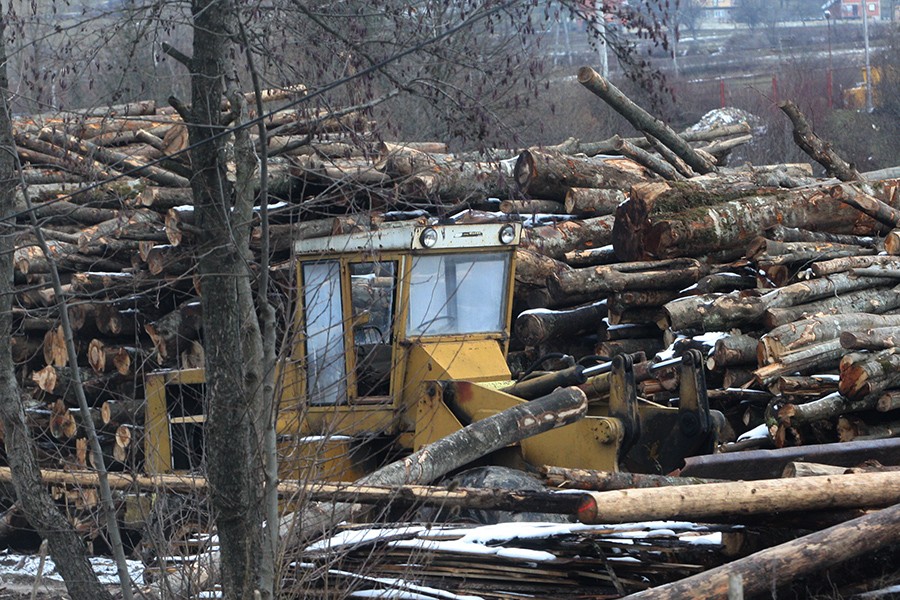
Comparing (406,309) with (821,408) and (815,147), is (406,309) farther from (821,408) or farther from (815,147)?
(815,147)

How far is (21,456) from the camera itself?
751 cm

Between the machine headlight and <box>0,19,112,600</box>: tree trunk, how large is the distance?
271 cm

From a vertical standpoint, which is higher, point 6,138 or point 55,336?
point 6,138

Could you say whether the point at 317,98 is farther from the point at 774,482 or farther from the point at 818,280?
the point at 818,280

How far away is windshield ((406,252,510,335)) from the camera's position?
350 inches

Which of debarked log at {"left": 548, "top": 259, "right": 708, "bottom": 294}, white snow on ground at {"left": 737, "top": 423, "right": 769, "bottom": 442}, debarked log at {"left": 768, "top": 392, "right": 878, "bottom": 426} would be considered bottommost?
white snow on ground at {"left": 737, "top": 423, "right": 769, "bottom": 442}

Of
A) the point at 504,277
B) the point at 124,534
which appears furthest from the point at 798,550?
the point at 124,534

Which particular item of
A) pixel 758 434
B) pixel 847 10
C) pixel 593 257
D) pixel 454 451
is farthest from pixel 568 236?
pixel 847 10

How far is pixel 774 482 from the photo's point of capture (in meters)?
6.28

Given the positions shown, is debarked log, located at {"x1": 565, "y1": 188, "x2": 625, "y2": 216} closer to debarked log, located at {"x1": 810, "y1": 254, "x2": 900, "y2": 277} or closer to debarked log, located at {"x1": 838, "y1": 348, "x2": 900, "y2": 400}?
debarked log, located at {"x1": 810, "y1": 254, "x2": 900, "y2": 277}

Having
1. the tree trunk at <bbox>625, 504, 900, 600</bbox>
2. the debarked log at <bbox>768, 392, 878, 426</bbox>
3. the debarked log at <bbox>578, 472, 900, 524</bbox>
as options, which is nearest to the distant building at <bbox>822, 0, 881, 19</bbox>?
the debarked log at <bbox>768, 392, 878, 426</bbox>

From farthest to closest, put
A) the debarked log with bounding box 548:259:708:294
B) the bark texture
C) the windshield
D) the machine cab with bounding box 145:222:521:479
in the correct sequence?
the debarked log with bounding box 548:259:708:294 → the windshield → the machine cab with bounding box 145:222:521:479 → the bark texture

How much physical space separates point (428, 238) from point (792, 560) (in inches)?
152

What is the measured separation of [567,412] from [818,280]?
13.6 ft
